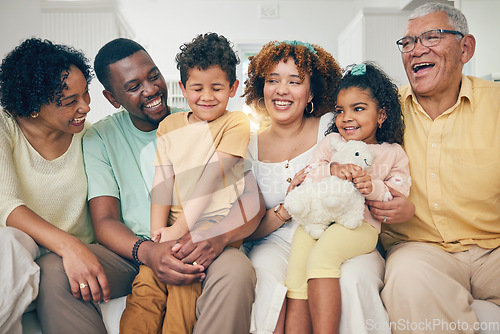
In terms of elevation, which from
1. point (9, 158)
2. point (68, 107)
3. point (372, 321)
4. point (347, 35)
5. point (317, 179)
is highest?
point (347, 35)

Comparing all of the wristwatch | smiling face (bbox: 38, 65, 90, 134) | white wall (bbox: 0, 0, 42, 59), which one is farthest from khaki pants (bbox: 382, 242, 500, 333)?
white wall (bbox: 0, 0, 42, 59)

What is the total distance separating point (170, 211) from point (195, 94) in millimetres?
474

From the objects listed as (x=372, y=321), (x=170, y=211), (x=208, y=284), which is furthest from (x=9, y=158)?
(x=372, y=321)

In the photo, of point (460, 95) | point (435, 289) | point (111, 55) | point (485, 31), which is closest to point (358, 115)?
point (460, 95)

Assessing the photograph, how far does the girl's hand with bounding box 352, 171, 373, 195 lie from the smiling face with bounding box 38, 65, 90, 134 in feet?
3.45

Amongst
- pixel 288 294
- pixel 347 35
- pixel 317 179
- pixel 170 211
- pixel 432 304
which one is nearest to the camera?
pixel 432 304

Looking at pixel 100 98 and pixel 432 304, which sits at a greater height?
pixel 100 98

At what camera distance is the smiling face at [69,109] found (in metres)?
1.49

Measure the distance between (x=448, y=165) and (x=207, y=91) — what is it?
0.96 metres

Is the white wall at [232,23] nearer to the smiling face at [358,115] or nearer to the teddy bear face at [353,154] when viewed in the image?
the smiling face at [358,115]

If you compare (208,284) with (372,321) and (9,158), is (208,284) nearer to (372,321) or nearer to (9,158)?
(372,321)

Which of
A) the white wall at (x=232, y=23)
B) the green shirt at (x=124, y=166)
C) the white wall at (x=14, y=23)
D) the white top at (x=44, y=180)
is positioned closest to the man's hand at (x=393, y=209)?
the green shirt at (x=124, y=166)

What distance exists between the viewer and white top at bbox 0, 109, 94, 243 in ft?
4.63

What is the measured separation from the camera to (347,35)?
533cm
